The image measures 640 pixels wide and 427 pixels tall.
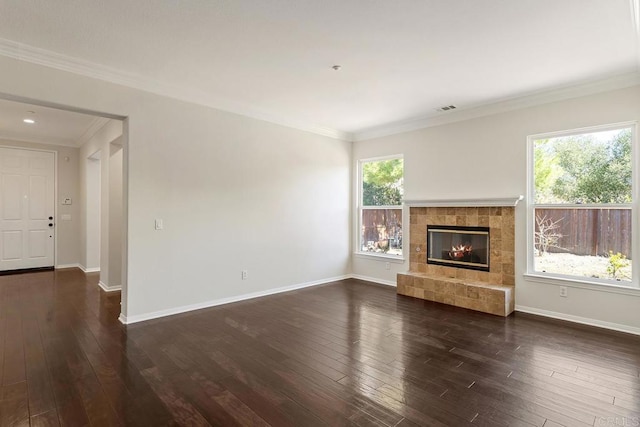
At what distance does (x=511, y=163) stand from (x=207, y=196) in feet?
13.6

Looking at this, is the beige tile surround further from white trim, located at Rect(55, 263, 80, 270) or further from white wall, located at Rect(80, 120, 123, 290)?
white trim, located at Rect(55, 263, 80, 270)

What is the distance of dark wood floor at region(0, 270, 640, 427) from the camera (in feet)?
6.84

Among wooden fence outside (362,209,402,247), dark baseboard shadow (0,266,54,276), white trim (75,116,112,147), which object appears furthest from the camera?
Answer: dark baseboard shadow (0,266,54,276)

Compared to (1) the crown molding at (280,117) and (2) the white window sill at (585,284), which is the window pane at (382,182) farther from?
(2) the white window sill at (585,284)

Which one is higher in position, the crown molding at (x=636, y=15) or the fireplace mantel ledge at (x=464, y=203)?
the crown molding at (x=636, y=15)

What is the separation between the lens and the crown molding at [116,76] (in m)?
3.04

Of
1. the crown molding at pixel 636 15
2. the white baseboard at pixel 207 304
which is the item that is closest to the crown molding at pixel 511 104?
the crown molding at pixel 636 15

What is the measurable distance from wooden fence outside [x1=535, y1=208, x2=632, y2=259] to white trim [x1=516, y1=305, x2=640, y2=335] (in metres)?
0.77

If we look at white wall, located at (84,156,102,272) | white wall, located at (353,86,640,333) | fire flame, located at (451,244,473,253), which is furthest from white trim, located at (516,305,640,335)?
white wall, located at (84,156,102,272)

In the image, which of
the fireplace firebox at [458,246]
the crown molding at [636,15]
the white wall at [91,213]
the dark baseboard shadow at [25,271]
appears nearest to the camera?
the crown molding at [636,15]

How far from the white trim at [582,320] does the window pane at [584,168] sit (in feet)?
4.52

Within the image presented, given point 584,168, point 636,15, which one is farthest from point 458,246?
point 636,15

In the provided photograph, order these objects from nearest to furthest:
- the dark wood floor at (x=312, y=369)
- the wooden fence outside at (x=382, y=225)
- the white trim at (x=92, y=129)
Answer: the dark wood floor at (x=312, y=369)
the white trim at (x=92, y=129)
the wooden fence outside at (x=382, y=225)

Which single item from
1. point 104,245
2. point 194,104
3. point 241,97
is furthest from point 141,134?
point 104,245
